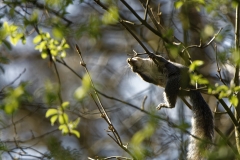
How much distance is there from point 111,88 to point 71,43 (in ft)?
3.53

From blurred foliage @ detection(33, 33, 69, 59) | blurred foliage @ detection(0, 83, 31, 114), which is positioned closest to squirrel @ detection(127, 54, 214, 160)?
blurred foliage @ detection(33, 33, 69, 59)

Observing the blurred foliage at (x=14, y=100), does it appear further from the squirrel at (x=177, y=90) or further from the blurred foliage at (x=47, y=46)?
the squirrel at (x=177, y=90)

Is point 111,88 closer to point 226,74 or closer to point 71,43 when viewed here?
point 71,43

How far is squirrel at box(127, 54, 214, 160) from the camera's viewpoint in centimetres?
397

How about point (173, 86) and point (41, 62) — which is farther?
point (41, 62)

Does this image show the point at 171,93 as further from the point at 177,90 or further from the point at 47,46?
the point at 47,46

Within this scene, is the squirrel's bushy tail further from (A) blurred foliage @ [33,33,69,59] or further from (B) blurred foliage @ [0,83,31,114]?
(B) blurred foliage @ [0,83,31,114]

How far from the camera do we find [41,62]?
356 inches

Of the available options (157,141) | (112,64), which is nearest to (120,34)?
(112,64)

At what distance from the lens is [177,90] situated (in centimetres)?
445

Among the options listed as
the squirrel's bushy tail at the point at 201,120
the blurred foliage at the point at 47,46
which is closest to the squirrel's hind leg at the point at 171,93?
the squirrel's bushy tail at the point at 201,120

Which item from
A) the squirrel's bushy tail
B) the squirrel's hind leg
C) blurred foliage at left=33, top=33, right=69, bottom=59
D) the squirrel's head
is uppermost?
the squirrel's head

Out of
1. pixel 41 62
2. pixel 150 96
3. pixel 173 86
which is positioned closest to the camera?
pixel 173 86

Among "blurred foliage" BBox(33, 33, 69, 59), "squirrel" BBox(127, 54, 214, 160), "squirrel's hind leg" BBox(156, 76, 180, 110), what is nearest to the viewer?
"blurred foliage" BBox(33, 33, 69, 59)
